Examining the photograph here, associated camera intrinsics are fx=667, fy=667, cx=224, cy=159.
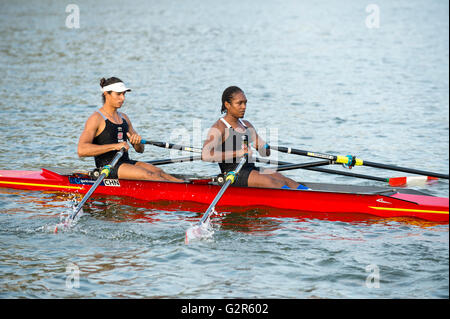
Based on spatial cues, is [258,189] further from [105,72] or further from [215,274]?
[105,72]

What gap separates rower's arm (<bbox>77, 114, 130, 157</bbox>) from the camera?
10938 millimetres

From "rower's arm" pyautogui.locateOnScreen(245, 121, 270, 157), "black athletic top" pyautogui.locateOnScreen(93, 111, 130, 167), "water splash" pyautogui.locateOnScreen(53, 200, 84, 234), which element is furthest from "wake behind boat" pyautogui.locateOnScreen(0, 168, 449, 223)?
"water splash" pyautogui.locateOnScreen(53, 200, 84, 234)

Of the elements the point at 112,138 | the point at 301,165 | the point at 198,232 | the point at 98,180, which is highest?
the point at 112,138

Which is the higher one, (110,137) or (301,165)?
(110,137)

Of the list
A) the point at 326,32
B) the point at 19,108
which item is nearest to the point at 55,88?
the point at 19,108

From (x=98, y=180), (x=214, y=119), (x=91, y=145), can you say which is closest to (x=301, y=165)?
(x=98, y=180)

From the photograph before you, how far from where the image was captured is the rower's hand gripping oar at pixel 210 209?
9.92 meters

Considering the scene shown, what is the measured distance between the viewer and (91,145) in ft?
36.1

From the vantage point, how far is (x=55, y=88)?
24500 mm

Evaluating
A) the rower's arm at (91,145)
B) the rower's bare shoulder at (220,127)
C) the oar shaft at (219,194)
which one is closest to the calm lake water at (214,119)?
the oar shaft at (219,194)

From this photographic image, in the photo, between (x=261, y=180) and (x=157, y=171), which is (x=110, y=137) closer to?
(x=157, y=171)

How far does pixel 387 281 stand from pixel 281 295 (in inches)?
56.0

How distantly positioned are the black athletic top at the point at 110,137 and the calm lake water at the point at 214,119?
797mm

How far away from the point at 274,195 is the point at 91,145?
3.13 m
